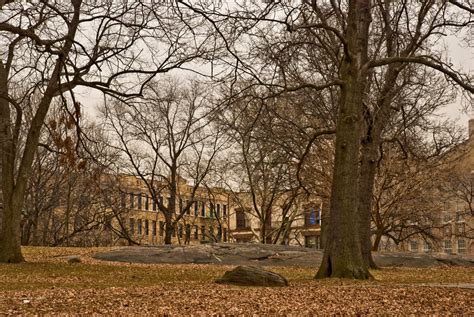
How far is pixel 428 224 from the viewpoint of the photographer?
3872 centimetres

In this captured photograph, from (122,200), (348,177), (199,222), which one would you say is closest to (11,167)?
(348,177)

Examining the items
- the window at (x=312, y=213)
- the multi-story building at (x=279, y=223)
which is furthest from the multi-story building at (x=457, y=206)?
the multi-story building at (x=279, y=223)

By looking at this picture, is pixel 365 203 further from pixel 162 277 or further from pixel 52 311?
pixel 52 311

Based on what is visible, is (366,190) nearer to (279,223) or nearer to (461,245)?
(279,223)

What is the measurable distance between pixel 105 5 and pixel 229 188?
2536 cm

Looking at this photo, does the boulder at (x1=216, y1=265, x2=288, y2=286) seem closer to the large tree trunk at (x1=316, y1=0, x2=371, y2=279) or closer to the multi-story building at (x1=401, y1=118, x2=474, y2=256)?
the large tree trunk at (x1=316, y1=0, x2=371, y2=279)

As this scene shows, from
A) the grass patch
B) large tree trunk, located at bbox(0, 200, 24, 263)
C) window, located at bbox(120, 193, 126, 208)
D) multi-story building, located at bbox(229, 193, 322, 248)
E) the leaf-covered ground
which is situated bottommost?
the leaf-covered ground

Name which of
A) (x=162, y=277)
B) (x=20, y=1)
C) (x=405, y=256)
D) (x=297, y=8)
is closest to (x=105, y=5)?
(x=20, y=1)

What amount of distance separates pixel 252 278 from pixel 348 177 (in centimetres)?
355

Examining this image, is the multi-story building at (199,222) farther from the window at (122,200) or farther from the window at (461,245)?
the window at (461,245)

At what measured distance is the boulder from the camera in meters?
14.2

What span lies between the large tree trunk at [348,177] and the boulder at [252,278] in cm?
210

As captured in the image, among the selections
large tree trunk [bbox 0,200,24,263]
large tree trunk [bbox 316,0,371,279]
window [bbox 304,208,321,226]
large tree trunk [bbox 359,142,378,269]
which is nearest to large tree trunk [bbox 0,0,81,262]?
large tree trunk [bbox 0,200,24,263]

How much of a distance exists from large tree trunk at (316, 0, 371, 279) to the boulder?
82.6 inches
